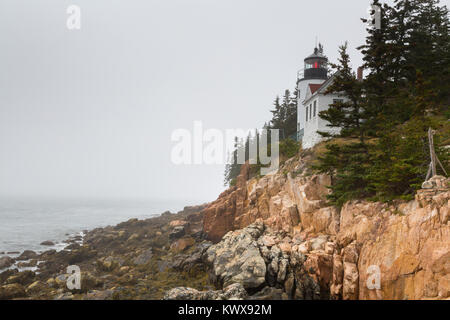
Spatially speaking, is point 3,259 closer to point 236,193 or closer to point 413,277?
point 236,193

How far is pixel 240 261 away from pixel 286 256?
2592 millimetres

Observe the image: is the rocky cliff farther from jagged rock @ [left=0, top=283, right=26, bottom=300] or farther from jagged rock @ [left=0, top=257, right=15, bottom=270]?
jagged rock @ [left=0, top=257, right=15, bottom=270]

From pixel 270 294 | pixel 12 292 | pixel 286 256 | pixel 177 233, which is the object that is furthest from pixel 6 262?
pixel 286 256

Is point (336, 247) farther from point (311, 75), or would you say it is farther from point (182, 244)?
point (311, 75)

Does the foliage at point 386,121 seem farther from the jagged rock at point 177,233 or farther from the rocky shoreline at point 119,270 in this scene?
the jagged rock at point 177,233

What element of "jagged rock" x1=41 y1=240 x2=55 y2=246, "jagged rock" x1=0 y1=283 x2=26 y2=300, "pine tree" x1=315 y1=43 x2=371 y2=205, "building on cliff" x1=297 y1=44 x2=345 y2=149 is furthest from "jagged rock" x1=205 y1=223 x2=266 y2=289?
"jagged rock" x1=41 y1=240 x2=55 y2=246

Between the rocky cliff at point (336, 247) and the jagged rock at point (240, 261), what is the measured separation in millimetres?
52

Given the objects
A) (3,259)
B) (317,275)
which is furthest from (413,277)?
(3,259)

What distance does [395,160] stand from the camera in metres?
12.0

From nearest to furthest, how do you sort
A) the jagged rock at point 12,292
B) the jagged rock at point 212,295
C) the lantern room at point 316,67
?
the jagged rock at point 212,295
the jagged rock at point 12,292
the lantern room at point 316,67

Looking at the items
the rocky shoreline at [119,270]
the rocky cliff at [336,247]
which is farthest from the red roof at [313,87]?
the rocky shoreline at [119,270]

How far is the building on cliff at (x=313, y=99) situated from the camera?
80.0 ft

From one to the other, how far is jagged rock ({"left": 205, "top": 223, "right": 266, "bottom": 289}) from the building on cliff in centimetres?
1149
